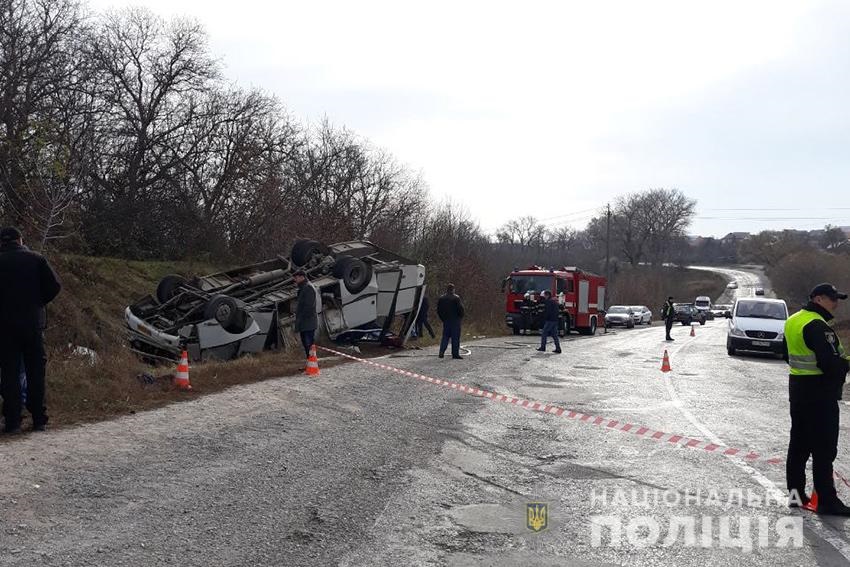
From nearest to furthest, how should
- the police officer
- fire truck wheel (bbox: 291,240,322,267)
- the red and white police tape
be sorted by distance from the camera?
the police officer, the red and white police tape, fire truck wheel (bbox: 291,240,322,267)

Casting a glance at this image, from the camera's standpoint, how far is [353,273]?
62.6 feet

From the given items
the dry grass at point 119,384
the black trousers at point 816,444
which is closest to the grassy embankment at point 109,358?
the dry grass at point 119,384

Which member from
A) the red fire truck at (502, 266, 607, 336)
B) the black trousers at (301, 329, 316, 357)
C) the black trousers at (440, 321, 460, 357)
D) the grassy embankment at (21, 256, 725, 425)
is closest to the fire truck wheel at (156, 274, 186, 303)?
the grassy embankment at (21, 256, 725, 425)

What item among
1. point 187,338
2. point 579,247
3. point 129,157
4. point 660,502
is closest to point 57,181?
point 187,338

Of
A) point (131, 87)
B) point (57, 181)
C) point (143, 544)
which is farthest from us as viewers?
point (131, 87)

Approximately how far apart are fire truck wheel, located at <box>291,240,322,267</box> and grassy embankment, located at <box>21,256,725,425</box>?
131 inches

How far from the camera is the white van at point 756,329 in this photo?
927 inches

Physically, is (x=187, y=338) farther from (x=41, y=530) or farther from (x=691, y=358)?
(x=691, y=358)

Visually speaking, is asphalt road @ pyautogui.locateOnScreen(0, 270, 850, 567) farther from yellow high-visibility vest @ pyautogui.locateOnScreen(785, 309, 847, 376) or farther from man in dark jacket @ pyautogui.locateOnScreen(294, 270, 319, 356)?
man in dark jacket @ pyautogui.locateOnScreen(294, 270, 319, 356)

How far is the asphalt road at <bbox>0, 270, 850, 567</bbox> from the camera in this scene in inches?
205

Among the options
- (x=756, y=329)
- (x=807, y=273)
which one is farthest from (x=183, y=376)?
(x=807, y=273)

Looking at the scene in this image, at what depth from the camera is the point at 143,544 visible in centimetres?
512

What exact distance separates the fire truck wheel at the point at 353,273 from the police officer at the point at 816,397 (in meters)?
13.0

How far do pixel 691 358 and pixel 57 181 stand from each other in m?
16.2
